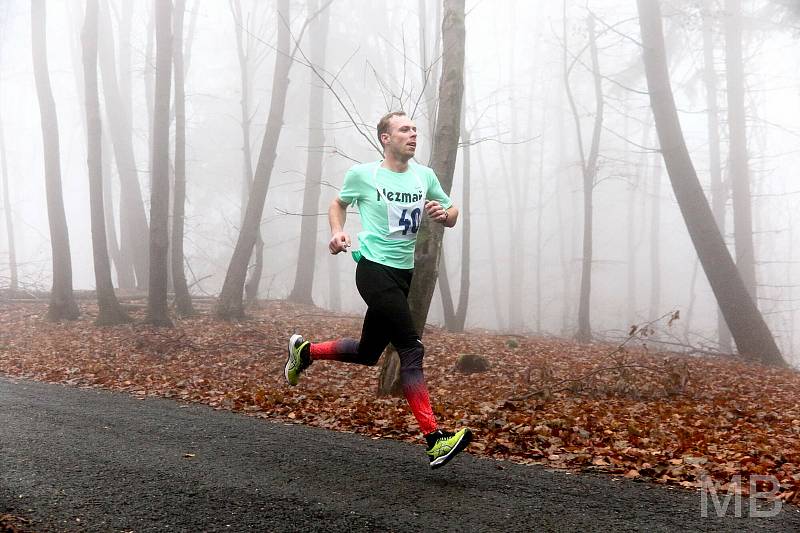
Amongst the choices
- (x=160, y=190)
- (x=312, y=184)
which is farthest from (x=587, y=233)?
(x=160, y=190)

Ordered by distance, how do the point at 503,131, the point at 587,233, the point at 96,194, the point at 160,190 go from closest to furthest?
the point at 160,190, the point at 96,194, the point at 587,233, the point at 503,131

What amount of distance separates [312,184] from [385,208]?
18580mm

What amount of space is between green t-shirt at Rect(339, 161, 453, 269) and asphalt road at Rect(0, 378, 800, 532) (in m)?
1.42

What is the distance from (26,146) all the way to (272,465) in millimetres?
59428

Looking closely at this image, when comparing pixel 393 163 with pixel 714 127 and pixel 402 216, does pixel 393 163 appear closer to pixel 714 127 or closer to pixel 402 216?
pixel 402 216

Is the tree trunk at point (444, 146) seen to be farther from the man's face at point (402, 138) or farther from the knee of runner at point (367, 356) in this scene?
the man's face at point (402, 138)

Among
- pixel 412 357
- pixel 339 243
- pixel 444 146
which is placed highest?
pixel 444 146

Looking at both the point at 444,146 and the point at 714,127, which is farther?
the point at 714,127

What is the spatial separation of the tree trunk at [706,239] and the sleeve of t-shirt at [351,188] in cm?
1033

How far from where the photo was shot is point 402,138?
14.3 feet

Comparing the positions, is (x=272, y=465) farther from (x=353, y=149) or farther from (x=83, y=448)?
(x=353, y=149)

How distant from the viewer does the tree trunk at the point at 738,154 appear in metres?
18.5

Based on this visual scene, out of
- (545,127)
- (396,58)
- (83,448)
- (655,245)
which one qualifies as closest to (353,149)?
(396,58)
